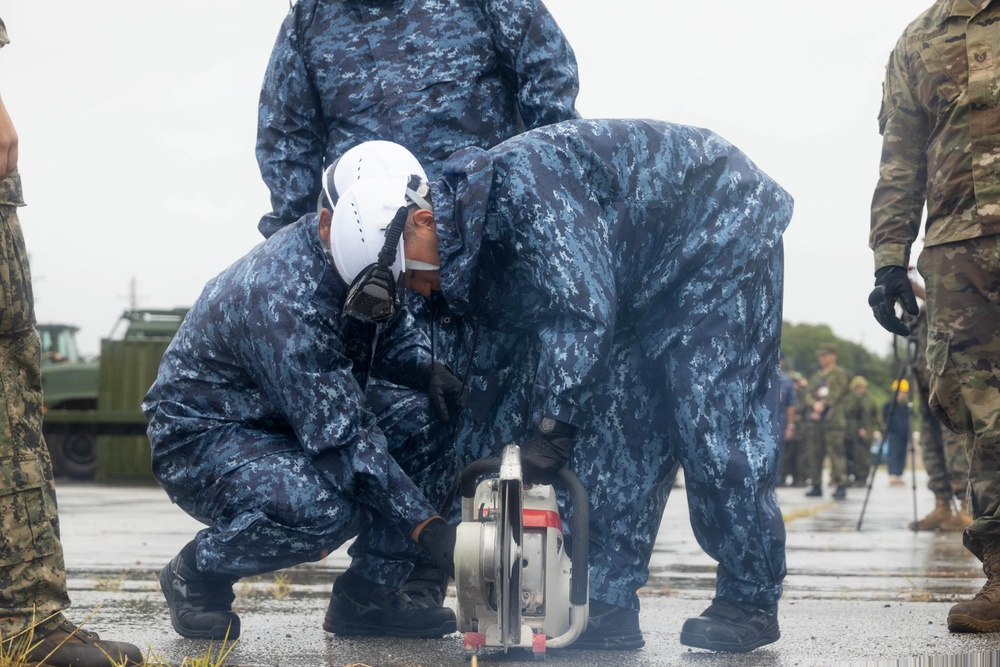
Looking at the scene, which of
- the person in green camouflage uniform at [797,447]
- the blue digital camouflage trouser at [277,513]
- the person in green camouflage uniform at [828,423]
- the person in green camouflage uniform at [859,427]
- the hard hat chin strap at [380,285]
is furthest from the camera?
the person in green camouflage uniform at [797,447]

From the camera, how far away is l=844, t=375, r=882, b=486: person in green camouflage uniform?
21.3 meters

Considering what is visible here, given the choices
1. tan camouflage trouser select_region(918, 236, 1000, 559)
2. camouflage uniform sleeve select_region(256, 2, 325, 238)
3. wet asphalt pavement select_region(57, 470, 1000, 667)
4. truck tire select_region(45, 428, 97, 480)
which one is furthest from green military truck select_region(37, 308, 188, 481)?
tan camouflage trouser select_region(918, 236, 1000, 559)

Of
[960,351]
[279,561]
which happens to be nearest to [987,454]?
[960,351]

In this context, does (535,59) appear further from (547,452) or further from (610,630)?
(610,630)

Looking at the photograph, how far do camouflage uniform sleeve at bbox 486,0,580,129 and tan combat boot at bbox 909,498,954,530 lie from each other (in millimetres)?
6566

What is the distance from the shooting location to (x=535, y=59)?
14.4 ft

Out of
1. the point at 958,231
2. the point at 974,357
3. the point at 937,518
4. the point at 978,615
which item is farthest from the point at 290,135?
the point at 937,518

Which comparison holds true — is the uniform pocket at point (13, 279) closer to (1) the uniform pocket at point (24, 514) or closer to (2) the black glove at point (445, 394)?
(1) the uniform pocket at point (24, 514)

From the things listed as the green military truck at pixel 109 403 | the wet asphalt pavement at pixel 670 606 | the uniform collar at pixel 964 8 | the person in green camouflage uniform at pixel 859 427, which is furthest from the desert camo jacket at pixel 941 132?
the person in green camouflage uniform at pixel 859 427

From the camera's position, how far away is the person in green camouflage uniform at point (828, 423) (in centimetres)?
1994

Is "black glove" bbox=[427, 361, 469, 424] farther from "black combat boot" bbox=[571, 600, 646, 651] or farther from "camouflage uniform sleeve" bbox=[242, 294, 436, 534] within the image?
"black combat boot" bbox=[571, 600, 646, 651]

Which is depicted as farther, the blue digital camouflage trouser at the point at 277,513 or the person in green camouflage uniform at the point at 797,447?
the person in green camouflage uniform at the point at 797,447

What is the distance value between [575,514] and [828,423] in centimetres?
1904

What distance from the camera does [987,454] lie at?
4.27 m
